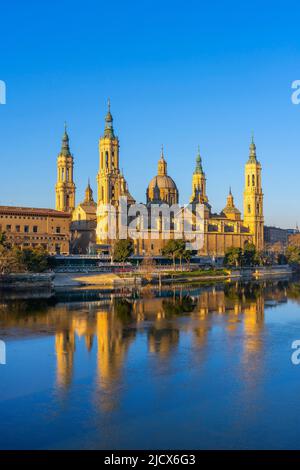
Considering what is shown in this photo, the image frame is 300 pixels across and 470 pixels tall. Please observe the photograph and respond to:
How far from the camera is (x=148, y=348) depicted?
22.5m

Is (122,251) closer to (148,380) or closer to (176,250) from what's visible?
(176,250)

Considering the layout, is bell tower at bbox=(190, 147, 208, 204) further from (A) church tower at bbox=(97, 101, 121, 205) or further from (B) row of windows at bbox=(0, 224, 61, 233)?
(B) row of windows at bbox=(0, 224, 61, 233)

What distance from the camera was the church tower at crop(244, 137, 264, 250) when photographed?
94750 mm

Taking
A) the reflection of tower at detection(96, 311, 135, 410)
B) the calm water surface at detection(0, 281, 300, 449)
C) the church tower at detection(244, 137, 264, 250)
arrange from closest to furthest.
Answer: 1. the calm water surface at detection(0, 281, 300, 449)
2. the reflection of tower at detection(96, 311, 135, 410)
3. the church tower at detection(244, 137, 264, 250)

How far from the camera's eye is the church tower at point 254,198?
94.8 metres

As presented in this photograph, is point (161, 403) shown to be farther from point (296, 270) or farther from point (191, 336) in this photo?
point (296, 270)

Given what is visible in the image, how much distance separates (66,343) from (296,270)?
65056 millimetres

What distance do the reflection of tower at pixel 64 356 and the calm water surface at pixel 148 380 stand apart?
4 centimetres

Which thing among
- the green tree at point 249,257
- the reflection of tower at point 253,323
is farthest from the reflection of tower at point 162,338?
the green tree at point 249,257

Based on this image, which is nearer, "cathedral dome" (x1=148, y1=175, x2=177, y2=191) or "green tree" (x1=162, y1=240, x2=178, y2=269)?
"green tree" (x1=162, y1=240, x2=178, y2=269)

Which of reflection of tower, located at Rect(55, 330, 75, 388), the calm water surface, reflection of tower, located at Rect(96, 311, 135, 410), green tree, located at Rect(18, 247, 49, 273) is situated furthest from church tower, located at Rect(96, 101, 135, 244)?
reflection of tower, located at Rect(55, 330, 75, 388)

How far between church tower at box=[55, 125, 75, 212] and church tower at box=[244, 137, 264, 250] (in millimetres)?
31104

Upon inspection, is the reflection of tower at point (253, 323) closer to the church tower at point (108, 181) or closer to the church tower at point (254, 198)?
the church tower at point (108, 181)
